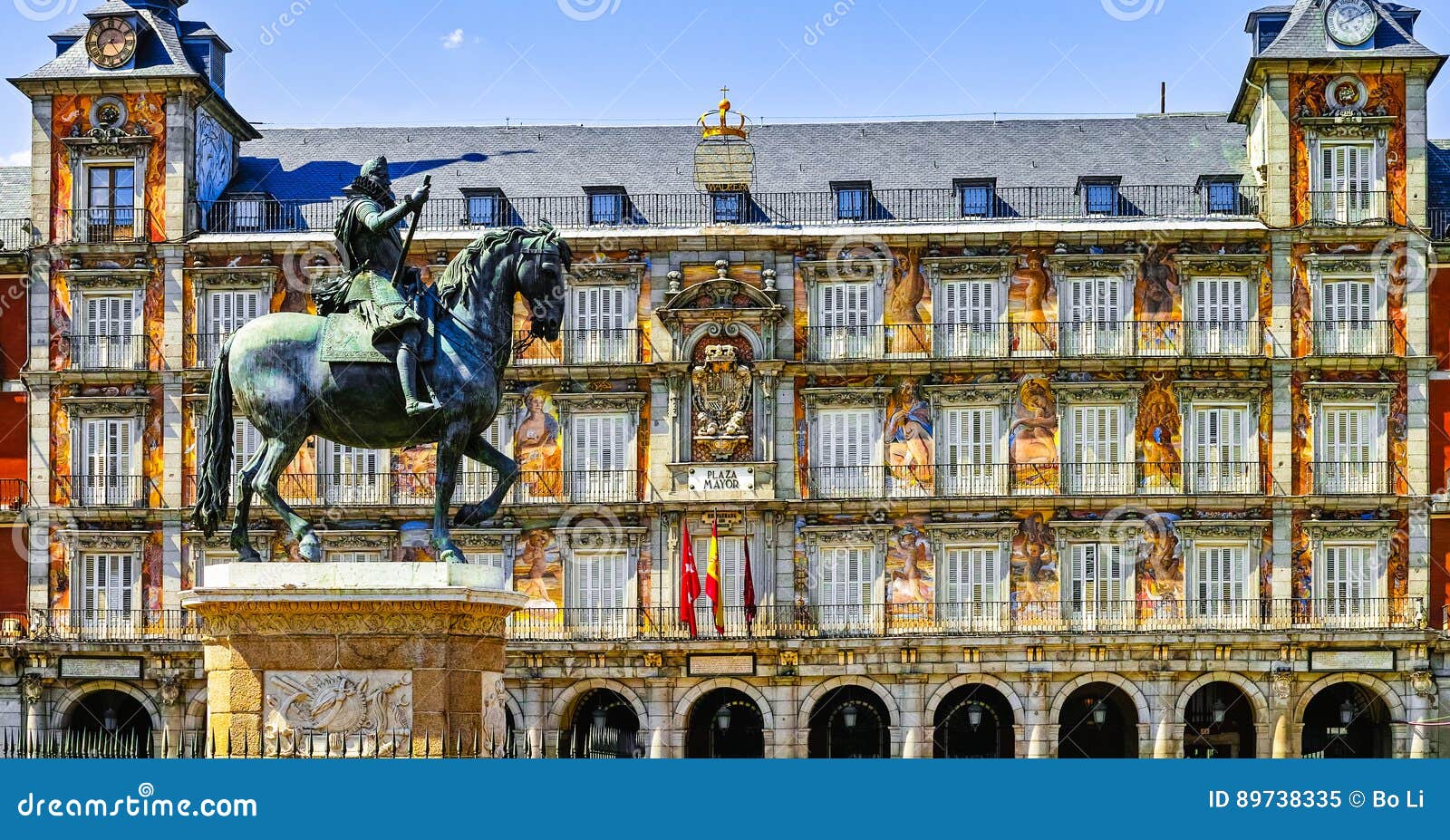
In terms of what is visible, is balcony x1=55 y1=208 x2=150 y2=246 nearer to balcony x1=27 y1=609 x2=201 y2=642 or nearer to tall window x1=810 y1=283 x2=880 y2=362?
balcony x1=27 y1=609 x2=201 y2=642

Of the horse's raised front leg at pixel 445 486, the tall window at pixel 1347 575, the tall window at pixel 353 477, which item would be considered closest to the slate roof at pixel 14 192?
the tall window at pixel 353 477

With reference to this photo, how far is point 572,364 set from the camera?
180 feet

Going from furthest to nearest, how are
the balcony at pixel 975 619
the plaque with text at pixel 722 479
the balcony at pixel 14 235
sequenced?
the balcony at pixel 14 235 → the plaque with text at pixel 722 479 → the balcony at pixel 975 619

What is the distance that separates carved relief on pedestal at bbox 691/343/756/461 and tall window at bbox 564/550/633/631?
3.08 metres

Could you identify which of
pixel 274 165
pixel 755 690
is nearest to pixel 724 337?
pixel 755 690

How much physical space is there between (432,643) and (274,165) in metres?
40.9

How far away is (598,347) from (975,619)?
10808 millimetres

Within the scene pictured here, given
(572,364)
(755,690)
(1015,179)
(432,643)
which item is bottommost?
(755,690)

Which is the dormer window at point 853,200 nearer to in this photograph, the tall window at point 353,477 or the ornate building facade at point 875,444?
the ornate building facade at point 875,444

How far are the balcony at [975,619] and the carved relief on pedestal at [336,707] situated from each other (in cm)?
3369

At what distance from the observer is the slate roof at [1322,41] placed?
177 ft

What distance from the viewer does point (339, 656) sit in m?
20.0

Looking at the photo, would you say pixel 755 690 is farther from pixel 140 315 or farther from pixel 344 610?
pixel 344 610

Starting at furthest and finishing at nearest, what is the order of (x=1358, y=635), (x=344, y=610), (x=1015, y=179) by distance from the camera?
(x=1015, y=179) < (x=1358, y=635) < (x=344, y=610)
